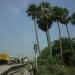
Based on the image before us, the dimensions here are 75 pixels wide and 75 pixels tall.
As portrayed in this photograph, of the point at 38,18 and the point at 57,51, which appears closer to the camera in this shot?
the point at 38,18

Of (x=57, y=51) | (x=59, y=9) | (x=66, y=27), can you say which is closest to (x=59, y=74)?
(x=59, y=9)

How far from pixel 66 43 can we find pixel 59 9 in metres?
28.6

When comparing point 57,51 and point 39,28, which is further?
point 57,51

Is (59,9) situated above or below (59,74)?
above

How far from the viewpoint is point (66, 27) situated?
85.6 meters

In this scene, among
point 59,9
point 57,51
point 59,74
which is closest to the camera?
point 59,74

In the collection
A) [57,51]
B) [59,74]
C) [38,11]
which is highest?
[38,11]

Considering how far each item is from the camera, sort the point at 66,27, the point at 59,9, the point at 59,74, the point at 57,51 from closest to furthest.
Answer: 1. the point at 59,74
2. the point at 59,9
3. the point at 66,27
4. the point at 57,51

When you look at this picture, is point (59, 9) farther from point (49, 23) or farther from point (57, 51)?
point (57, 51)

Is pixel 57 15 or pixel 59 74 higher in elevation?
pixel 57 15

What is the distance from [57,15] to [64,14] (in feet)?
7.36

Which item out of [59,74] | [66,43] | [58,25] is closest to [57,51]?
[66,43]

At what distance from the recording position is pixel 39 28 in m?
77.2

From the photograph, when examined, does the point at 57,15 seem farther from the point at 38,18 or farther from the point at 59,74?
the point at 59,74
